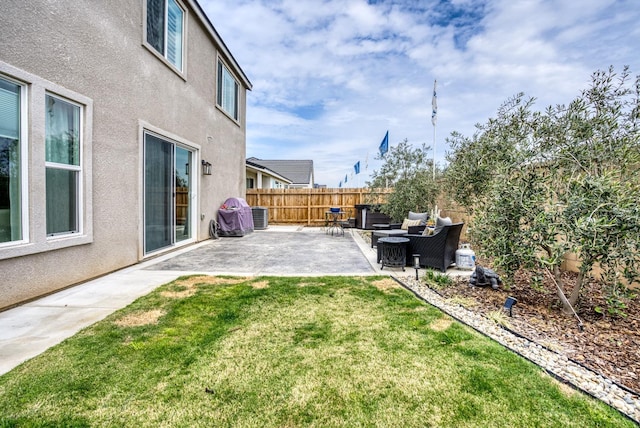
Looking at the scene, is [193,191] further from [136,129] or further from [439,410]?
[439,410]

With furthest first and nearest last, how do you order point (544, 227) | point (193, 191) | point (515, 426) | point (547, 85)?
point (193, 191) → point (547, 85) → point (544, 227) → point (515, 426)

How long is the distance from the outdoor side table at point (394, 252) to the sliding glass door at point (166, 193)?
4853 mm

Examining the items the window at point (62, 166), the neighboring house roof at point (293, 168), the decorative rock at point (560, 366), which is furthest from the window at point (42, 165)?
the neighboring house roof at point (293, 168)

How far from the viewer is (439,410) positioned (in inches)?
76.2

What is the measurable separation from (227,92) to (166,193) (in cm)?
536

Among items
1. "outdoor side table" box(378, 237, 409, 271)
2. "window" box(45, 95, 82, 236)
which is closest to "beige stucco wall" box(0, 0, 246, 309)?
"window" box(45, 95, 82, 236)

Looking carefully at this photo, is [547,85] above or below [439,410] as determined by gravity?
above

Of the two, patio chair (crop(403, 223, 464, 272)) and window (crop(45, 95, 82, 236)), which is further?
patio chair (crop(403, 223, 464, 272))

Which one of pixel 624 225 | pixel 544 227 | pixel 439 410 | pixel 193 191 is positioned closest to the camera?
pixel 439 410

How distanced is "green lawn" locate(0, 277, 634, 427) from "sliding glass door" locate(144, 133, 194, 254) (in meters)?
3.34

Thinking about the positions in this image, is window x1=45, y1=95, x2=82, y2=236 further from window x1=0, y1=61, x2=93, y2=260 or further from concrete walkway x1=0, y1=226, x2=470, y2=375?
concrete walkway x1=0, y1=226, x2=470, y2=375

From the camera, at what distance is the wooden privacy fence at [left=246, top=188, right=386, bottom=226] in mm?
15133

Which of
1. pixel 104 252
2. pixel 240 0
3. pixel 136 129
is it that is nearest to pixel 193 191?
pixel 136 129

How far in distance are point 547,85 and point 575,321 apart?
5816 millimetres
